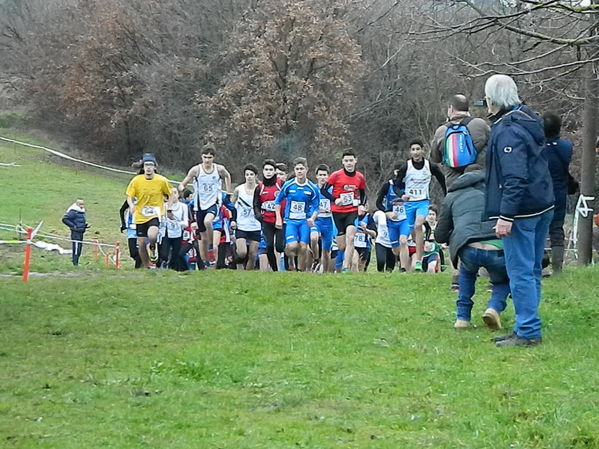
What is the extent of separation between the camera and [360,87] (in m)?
56.3

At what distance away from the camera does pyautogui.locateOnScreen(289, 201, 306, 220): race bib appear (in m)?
17.2

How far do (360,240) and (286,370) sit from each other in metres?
12.4

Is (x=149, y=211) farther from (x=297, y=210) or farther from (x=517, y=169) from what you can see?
(x=517, y=169)

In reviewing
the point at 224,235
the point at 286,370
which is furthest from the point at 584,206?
the point at 286,370

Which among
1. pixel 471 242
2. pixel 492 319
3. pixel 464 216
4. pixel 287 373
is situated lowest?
pixel 287 373

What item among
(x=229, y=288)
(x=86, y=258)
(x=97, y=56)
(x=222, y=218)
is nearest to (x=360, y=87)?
(x=97, y=56)

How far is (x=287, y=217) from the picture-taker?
682 inches

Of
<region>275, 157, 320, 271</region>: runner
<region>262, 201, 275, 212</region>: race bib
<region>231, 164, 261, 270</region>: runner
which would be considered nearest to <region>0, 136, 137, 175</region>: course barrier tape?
<region>231, 164, 261, 270</region>: runner

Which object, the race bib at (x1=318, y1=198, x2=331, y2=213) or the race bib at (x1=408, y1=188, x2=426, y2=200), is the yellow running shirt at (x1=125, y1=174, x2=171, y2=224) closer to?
the race bib at (x1=318, y1=198, x2=331, y2=213)

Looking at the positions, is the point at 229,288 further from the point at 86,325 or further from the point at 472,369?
the point at 472,369

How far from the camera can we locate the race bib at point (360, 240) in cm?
2020

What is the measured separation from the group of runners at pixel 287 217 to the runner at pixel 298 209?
0.02 metres

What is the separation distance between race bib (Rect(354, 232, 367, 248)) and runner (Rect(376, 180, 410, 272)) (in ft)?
6.34

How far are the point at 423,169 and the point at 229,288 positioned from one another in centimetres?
474
